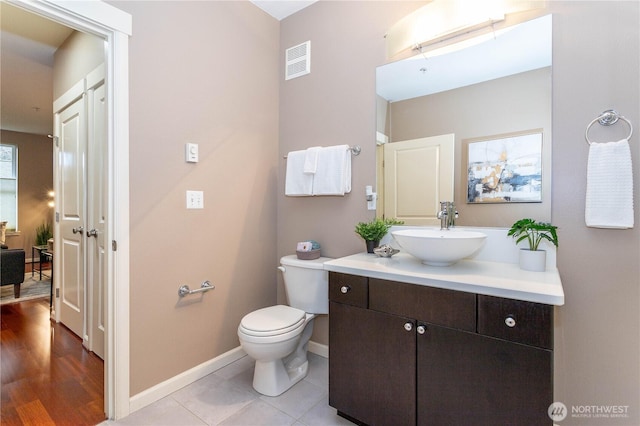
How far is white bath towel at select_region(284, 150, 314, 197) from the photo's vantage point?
2.14m

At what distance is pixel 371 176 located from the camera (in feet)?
6.51

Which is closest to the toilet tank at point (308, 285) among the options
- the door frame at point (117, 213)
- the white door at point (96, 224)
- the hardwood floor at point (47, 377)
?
the door frame at point (117, 213)

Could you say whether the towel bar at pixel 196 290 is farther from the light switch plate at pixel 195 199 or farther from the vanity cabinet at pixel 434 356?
the vanity cabinet at pixel 434 356

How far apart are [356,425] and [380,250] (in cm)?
88

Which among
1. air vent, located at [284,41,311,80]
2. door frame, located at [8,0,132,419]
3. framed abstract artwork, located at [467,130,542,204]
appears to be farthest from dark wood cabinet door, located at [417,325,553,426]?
air vent, located at [284,41,311,80]

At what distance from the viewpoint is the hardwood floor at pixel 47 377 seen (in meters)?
1.58

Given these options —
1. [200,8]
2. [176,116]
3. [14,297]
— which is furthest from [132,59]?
[14,297]

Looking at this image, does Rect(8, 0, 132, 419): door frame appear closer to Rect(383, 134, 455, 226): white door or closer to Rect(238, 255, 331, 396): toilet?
Rect(238, 255, 331, 396): toilet

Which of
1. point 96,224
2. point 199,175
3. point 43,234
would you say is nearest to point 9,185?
point 43,234

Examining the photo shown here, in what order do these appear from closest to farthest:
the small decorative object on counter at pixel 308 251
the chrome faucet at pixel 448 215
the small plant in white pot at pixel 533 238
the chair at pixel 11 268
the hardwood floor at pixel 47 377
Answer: the small plant in white pot at pixel 533 238 → the hardwood floor at pixel 47 377 → the chrome faucet at pixel 448 215 → the small decorative object on counter at pixel 308 251 → the chair at pixel 11 268

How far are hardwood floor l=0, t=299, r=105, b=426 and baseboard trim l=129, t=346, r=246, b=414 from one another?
172 millimetres

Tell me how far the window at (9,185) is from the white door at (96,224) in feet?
17.5

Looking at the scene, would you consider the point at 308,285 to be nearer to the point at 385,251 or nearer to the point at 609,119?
the point at 385,251

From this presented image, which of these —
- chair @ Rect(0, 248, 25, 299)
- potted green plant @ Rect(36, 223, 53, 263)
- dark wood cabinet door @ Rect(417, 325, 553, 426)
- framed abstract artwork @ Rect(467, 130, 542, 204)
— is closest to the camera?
dark wood cabinet door @ Rect(417, 325, 553, 426)
